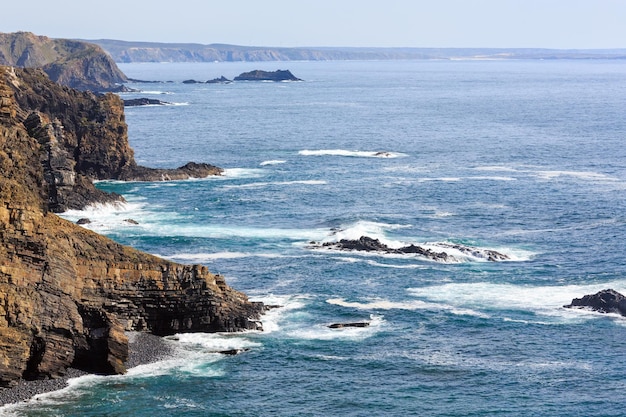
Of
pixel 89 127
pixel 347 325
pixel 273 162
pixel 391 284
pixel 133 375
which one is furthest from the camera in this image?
pixel 273 162

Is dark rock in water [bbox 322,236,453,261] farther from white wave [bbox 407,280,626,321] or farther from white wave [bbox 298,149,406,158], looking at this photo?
white wave [bbox 298,149,406,158]

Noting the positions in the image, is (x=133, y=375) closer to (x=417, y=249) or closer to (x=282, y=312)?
(x=282, y=312)

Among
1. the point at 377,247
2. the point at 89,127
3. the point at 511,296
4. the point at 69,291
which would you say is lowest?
the point at 511,296

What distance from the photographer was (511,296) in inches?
3263

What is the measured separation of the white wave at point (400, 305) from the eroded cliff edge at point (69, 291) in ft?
25.3

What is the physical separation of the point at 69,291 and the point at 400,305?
1059 inches

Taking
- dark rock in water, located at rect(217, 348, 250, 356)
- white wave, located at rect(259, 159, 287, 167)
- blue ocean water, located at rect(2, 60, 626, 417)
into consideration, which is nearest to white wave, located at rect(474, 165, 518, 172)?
blue ocean water, located at rect(2, 60, 626, 417)

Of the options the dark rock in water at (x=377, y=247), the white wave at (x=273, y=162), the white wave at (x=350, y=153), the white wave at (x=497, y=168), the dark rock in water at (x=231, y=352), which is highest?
the white wave at (x=497, y=168)

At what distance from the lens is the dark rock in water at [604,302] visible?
255 ft

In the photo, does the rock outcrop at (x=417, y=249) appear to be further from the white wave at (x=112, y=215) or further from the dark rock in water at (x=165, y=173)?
the dark rock in water at (x=165, y=173)

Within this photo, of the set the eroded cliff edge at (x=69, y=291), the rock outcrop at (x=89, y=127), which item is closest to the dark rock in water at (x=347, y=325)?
the eroded cliff edge at (x=69, y=291)

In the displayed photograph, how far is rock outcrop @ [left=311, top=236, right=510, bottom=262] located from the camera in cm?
9538

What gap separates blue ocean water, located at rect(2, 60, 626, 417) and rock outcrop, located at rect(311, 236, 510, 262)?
1.24 meters

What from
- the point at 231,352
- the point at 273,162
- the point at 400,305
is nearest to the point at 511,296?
the point at 400,305
